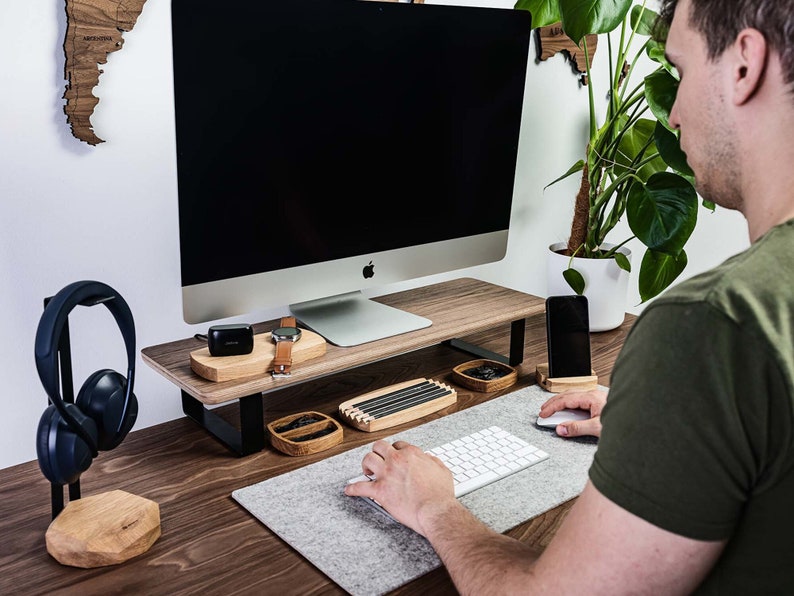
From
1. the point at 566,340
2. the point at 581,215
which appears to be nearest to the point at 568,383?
the point at 566,340

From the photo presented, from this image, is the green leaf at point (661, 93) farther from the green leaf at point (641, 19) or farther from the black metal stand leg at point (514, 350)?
the black metal stand leg at point (514, 350)

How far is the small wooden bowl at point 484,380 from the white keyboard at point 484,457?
0.57 ft

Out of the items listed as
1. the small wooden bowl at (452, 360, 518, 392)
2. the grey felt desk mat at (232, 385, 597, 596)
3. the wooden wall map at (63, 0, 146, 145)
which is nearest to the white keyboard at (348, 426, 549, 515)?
the grey felt desk mat at (232, 385, 597, 596)

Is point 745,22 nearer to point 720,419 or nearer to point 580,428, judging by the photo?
point 720,419

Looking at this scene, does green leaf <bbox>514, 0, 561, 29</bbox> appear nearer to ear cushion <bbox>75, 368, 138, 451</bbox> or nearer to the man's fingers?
the man's fingers

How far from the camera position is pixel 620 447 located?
66 cm

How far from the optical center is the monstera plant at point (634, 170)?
151cm

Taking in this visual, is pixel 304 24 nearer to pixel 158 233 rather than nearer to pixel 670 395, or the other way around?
pixel 158 233

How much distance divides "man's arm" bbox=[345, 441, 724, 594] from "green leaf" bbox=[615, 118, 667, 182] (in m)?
1.04

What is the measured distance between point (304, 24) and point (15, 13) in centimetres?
42

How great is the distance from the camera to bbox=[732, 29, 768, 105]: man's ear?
700mm

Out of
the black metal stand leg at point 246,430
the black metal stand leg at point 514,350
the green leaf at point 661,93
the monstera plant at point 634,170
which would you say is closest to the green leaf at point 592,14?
the monstera plant at point 634,170

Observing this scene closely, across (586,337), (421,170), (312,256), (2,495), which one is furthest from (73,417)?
(586,337)

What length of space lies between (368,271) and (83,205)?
0.49m
